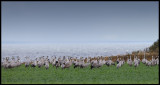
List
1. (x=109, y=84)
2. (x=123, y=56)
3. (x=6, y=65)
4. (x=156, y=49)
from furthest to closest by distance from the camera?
1. (x=156, y=49)
2. (x=123, y=56)
3. (x=6, y=65)
4. (x=109, y=84)

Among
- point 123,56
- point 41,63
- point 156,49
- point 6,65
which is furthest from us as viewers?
point 156,49

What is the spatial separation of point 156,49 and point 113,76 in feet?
101

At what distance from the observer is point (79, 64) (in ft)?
102

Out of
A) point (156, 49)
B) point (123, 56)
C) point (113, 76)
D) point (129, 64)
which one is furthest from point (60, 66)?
point (156, 49)

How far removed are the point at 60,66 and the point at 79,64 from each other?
2.75m

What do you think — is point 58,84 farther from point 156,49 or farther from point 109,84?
point 156,49

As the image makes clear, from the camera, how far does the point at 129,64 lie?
33.6 metres

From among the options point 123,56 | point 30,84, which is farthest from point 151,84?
point 123,56

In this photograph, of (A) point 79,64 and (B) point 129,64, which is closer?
(A) point 79,64

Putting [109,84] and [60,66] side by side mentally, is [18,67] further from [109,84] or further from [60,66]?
[109,84]

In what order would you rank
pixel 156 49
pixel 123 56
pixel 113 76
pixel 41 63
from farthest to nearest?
pixel 156 49, pixel 123 56, pixel 41 63, pixel 113 76

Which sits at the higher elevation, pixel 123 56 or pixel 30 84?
pixel 123 56

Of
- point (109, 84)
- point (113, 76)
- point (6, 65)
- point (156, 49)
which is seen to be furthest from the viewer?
point (156, 49)

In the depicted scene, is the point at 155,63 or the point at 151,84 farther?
the point at 155,63
